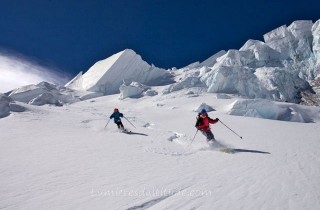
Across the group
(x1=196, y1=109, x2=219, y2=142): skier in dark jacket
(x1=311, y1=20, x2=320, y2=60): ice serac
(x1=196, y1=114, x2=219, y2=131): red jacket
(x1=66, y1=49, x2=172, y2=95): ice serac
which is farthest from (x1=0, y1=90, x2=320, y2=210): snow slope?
(x1=311, y1=20, x2=320, y2=60): ice serac

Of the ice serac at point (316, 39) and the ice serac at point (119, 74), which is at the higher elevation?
the ice serac at point (316, 39)

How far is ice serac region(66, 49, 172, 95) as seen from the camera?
258ft

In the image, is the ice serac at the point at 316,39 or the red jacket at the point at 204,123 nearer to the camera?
the red jacket at the point at 204,123

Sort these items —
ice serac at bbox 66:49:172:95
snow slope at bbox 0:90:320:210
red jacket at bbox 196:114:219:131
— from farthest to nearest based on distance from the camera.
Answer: ice serac at bbox 66:49:172:95, red jacket at bbox 196:114:219:131, snow slope at bbox 0:90:320:210

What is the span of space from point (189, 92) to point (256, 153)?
44251mm

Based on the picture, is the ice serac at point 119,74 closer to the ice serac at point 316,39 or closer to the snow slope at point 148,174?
the ice serac at point 316,39

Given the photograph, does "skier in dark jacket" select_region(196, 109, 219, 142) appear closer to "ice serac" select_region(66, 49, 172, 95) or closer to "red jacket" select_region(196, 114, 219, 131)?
"red jacket" select_region(196, 114, 219, 131)

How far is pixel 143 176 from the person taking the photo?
7.31m

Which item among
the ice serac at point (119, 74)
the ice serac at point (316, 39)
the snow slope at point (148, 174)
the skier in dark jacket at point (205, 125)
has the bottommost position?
the snow slope at point (148, 174)

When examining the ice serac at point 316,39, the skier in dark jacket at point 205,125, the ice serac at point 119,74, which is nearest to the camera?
the skier in dark jacket at point 205,125

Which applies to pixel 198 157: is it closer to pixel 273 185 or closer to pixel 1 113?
pixel 273 185

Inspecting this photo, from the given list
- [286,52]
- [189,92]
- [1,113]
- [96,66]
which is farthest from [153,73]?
[1,113]

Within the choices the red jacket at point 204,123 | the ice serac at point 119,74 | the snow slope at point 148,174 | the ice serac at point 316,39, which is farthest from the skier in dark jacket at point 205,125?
the ice serac at point 316,39

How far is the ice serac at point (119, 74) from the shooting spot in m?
78.5
